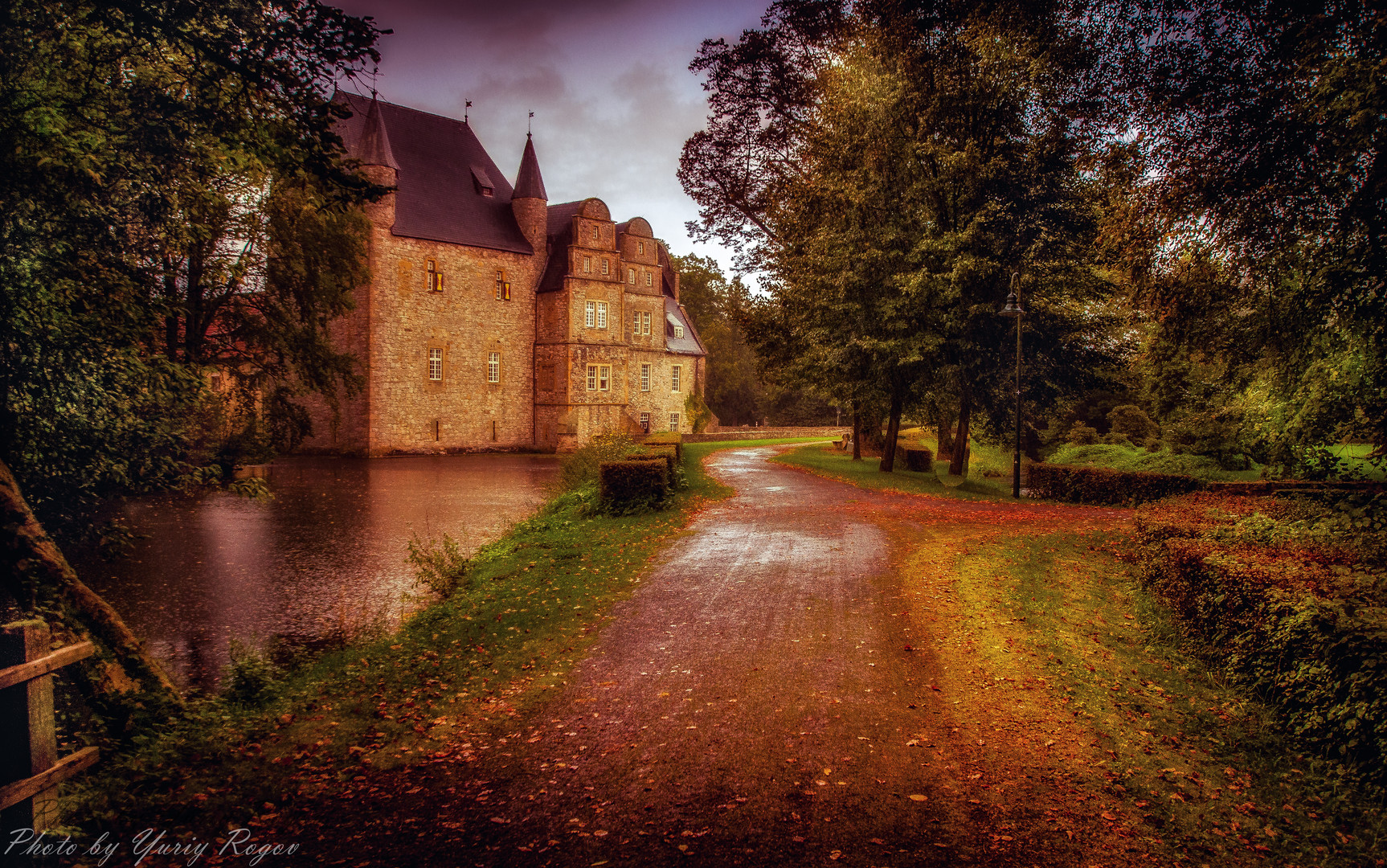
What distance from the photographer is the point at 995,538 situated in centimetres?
1232

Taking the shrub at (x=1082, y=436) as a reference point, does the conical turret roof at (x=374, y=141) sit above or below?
above

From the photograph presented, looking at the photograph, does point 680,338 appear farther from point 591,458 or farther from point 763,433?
point 591,458

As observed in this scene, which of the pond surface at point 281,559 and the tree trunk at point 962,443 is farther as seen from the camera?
the tree trunk at point 962,443

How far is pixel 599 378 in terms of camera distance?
43.9 metres

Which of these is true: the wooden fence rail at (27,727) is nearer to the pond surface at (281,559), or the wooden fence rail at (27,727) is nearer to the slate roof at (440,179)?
the pond surface at (281,559)

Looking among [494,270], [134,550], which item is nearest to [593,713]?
[134,550]

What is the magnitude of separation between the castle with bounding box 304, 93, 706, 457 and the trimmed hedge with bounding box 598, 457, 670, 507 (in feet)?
74.1

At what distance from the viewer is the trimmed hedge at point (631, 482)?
1513cm

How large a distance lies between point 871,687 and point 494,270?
→ 39731mm

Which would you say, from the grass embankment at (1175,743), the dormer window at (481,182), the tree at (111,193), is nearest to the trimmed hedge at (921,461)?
the grass embankment at (1175,743)

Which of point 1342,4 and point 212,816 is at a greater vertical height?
point 1342,4

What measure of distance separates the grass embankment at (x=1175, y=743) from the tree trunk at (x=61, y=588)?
6656 mm

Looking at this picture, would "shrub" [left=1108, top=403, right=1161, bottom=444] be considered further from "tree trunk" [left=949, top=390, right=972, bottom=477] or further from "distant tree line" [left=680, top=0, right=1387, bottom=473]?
"tree trunk" [left=949, top=390, right=972, bottom=477]

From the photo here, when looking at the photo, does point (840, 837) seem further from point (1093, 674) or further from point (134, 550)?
point (134, 550)
